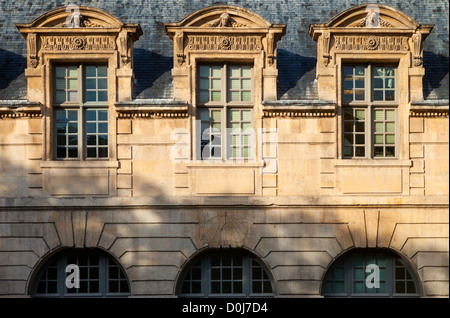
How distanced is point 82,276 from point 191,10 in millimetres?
Answer: 7154

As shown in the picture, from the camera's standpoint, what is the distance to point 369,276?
15453mm

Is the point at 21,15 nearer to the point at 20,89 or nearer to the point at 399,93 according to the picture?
the point at 20,89

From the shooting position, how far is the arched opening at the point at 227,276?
1543 cm

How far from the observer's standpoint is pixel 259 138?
1528cm

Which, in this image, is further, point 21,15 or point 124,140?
point 21,15

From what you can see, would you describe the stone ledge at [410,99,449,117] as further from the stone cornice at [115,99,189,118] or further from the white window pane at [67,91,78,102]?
the white window pane at [67,91,78,102]

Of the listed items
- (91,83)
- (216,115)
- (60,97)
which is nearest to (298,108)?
(216,115)

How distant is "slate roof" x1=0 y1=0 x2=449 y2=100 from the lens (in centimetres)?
1582

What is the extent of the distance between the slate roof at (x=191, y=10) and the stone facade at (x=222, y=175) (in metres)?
0.55

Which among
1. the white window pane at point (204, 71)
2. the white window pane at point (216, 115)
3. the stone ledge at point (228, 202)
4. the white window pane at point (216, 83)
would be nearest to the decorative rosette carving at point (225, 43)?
the white window pane at point (204, 71)

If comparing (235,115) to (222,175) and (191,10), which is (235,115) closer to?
(222,175)

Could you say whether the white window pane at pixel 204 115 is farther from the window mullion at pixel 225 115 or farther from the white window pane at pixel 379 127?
the white window pane at pixel 379 127

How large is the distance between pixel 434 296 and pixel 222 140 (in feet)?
19.2
